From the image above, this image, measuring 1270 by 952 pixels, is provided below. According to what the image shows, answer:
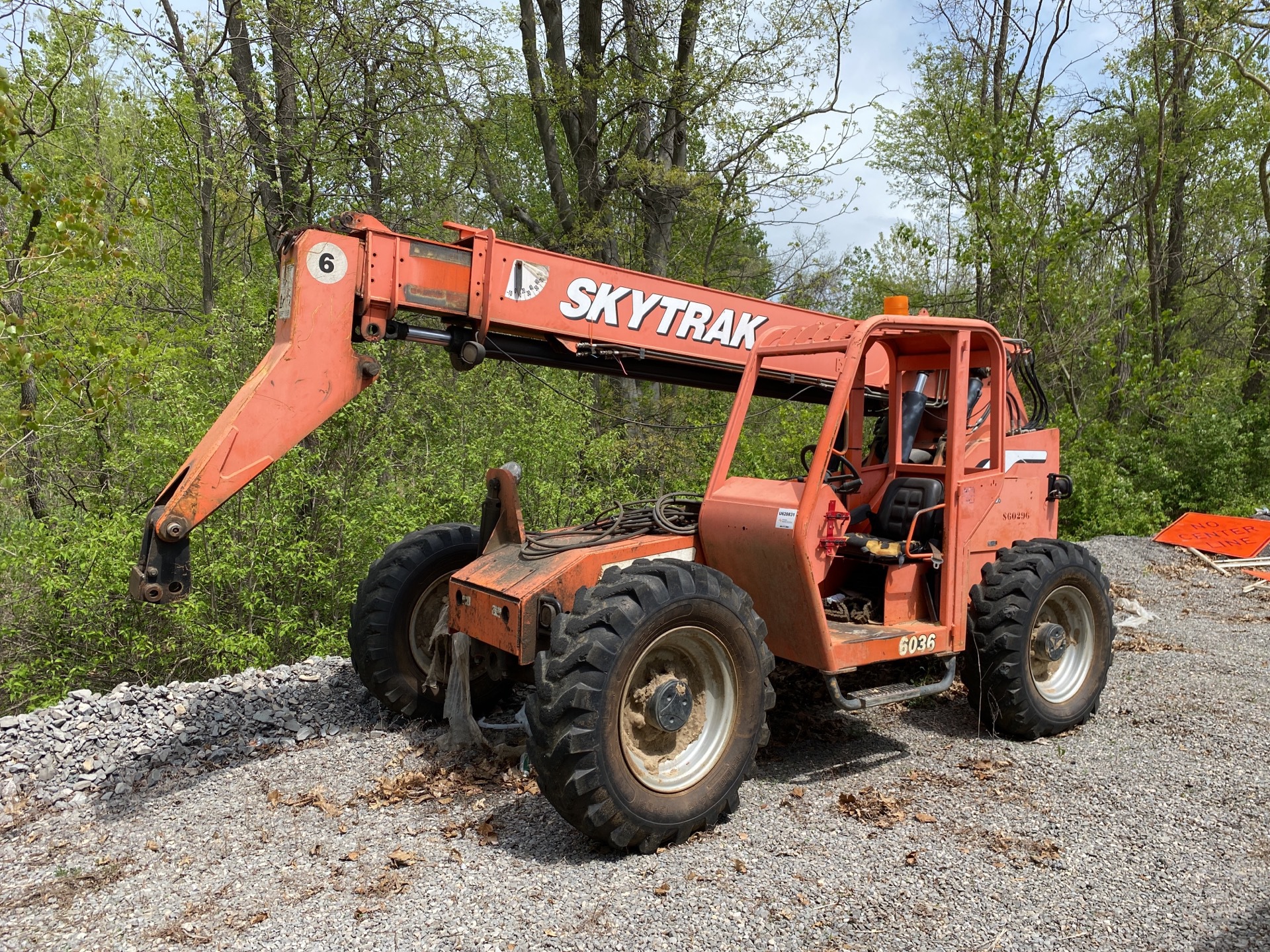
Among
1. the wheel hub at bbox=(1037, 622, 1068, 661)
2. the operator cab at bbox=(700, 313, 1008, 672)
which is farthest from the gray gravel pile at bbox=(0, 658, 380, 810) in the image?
the wheel hub at bbox=(1037, 622, 1068, 661)

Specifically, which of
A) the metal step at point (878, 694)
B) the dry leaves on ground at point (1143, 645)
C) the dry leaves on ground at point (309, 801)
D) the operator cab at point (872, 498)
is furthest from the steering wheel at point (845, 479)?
the dry leaves on ground at point (1143, 645)

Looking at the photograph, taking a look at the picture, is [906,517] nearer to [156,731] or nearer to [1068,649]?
[1068,649]

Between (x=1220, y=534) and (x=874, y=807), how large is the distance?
11.4 meters

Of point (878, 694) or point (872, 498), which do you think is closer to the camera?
point (878, 694)

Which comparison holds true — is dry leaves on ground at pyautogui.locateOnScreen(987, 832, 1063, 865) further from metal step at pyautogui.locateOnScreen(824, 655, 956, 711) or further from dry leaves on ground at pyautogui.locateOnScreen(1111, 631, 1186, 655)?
dry leaves on ground at pyautogui.locateOnScreen(1111, 631, 1186, 655)

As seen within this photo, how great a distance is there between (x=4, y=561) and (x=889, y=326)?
708 cm

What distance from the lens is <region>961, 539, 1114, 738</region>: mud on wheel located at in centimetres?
538

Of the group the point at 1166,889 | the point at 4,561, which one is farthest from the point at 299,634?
the point at 1166,889

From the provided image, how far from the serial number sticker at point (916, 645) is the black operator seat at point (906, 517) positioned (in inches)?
18.4

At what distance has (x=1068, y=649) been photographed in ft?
19.5

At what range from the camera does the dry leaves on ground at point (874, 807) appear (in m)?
4.43

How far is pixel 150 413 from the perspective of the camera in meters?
7.86

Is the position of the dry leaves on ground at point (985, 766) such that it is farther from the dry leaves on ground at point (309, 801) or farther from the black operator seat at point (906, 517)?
the dry leaves on ground at point (309, 801)

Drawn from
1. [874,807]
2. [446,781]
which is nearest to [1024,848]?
[874,807]
